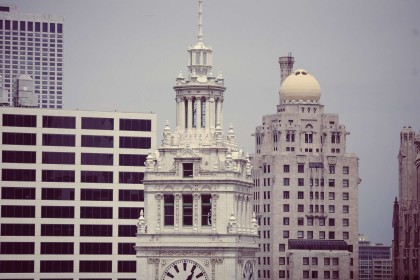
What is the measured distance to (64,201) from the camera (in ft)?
608

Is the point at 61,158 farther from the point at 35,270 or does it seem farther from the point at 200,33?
the point at 200,33

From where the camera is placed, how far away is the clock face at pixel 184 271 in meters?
143

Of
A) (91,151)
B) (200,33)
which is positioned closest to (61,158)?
(91,151)

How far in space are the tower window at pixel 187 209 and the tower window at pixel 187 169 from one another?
1529 millimetres

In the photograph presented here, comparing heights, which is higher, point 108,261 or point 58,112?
point 58,112

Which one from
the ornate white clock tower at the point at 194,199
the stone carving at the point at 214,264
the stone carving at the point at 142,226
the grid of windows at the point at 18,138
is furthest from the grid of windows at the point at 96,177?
the stone carving at the point at 214,264

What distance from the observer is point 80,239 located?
18525cm

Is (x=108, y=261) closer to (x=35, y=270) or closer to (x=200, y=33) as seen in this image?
(x=35, y=270)

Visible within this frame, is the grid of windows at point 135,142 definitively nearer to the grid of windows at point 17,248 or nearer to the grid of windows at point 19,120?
the grid of windows at point 19,120

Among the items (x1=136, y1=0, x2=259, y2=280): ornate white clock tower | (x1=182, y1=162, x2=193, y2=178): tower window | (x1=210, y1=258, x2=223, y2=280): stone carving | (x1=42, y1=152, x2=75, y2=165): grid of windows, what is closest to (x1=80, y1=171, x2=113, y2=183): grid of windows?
(x1=42, y1=152, x2=75, y2=165): grid of windows

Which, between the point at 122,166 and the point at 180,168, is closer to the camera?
the point at 180,168

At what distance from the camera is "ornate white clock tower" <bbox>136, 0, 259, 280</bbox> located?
14225cm

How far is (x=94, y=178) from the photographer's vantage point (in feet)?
609

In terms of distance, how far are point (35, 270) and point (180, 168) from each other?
149 feet
